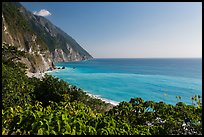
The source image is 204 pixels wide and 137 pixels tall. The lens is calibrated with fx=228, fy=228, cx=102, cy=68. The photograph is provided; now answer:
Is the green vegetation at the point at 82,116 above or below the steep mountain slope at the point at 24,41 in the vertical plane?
below

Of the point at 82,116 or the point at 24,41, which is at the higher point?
the point at 24,41

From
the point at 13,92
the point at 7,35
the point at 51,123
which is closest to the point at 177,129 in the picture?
the point at 51,123

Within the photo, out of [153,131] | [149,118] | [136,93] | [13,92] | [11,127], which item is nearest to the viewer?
[11,127]

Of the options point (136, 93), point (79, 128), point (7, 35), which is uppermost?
point (7, 35)

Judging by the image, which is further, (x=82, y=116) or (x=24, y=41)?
(x=24, y=41)

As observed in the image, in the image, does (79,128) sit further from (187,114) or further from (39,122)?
(187,114)

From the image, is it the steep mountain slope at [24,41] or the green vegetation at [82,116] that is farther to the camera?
the steep mountain slope at [24,41]

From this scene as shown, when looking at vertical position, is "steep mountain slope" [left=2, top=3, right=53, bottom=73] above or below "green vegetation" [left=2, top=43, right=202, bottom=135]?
above

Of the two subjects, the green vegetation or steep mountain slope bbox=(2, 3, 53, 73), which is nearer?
the green vegetation
